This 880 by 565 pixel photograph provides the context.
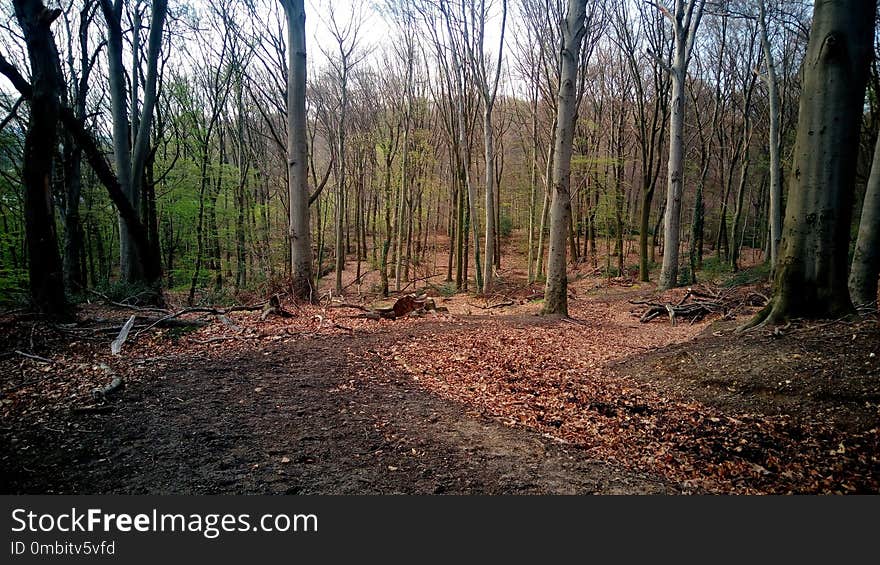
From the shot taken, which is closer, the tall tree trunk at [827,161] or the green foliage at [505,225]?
the tall tree trunk at [827,161]

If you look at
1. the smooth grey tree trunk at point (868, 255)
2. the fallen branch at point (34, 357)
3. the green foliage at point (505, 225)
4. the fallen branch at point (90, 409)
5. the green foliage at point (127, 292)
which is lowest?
the fallen branch at point (90, 409)

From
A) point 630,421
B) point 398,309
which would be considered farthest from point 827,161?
point 398,309

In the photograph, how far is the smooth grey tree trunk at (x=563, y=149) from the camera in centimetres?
874

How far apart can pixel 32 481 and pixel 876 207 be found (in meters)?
10.9

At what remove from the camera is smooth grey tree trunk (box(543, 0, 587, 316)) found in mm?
8742

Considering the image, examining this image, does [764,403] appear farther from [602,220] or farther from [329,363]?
[602,220]

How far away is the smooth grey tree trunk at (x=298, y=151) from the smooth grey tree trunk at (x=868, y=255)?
10002 mm

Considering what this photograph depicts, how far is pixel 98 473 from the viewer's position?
8.20 ft

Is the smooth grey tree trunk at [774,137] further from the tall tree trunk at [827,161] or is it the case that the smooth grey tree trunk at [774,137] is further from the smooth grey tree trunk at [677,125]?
the tall tree trunk at [827,161]

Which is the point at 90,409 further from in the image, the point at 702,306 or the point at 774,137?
the point at 774,137

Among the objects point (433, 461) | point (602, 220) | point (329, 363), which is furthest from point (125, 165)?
point (602, 220)

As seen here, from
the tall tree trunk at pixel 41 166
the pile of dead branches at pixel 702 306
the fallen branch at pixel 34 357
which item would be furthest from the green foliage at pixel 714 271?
the tall tree trunk at pixel 41 166

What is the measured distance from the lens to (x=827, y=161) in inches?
177

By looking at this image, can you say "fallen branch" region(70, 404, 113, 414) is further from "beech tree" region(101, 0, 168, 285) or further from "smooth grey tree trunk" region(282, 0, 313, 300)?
"beech tree" region(101, 0, 168, 285)
